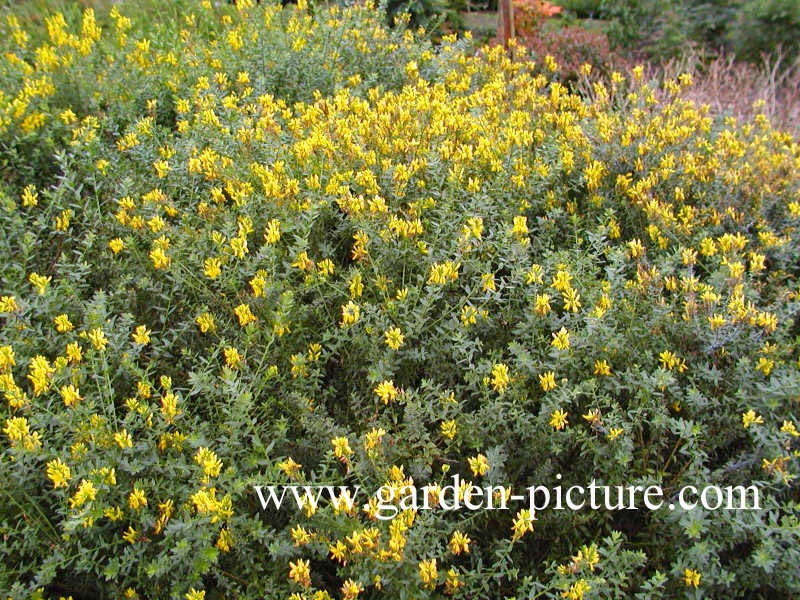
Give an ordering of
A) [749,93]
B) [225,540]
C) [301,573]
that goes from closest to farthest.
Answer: [301,573] < [225,540] < [749,93]

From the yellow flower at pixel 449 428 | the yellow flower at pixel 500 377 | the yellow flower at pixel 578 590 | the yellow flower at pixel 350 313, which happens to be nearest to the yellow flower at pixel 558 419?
the yellow flower at pixel 500 377

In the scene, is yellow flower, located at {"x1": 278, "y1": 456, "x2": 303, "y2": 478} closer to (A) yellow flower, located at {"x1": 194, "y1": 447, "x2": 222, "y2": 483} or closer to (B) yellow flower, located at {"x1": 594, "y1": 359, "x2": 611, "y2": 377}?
(A) yellow flower, located at {"x1": 194, "y1": 447, "x2": 222, "y2": 483}

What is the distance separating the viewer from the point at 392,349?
2.25m

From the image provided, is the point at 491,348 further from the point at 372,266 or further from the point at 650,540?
the point at 650,540

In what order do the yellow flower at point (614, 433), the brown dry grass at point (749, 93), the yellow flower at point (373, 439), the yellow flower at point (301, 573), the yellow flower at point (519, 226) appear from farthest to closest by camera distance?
the brown dry grass at point (749, 93) < the yellow flower at point (519, 226) < the yellow flower at point (614, 433) < the yellow flower at point (373, 439) < the yellow flower at point (301, 573)

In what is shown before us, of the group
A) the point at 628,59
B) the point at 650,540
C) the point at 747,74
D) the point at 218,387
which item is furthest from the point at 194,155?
the point at 628,59

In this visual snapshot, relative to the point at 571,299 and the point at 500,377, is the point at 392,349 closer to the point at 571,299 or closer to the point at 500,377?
the point at 500,377

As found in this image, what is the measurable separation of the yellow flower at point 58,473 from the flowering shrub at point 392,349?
1 cm

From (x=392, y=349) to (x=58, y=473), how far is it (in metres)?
0.97

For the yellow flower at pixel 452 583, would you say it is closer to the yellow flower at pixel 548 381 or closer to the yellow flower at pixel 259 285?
the yellow flower at pixel 548 381

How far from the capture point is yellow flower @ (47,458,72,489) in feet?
5.92

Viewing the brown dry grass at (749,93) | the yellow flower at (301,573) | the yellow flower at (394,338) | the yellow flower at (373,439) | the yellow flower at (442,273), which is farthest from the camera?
the brown dry grass at (749,93)

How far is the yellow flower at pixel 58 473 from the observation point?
5.92 ft

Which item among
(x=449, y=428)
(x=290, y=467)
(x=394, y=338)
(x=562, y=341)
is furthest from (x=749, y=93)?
(x=290, y=467)
